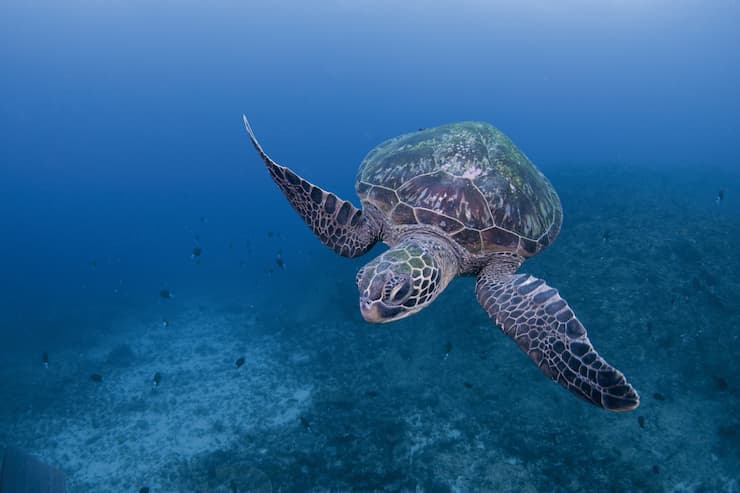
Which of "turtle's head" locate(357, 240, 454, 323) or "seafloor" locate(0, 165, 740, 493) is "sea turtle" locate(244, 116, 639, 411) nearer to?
"turtle's head" locate(357, 240, 454, 323)

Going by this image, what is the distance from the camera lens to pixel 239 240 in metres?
46.2

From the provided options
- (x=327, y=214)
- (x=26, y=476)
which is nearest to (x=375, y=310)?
(x=327, y=214)

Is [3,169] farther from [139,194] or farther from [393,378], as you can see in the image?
[393,378]

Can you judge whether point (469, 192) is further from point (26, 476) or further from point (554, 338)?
point (26, 476)

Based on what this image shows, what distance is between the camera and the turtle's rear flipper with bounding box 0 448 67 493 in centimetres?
366

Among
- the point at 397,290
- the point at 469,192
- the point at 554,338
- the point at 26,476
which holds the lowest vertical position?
the point at 26,476

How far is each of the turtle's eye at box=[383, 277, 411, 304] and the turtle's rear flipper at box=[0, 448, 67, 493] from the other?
4.05m

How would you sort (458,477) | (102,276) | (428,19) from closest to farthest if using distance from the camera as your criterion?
(458,477), (102,276), (428,19)

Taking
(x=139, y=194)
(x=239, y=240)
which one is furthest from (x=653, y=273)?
(x=139, y=194)

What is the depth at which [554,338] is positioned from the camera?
10.9 ft

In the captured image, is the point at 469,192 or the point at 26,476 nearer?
the point at 26,476

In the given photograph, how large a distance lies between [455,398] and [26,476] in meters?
6.76

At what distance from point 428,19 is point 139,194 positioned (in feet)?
281

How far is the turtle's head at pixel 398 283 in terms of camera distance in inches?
125
